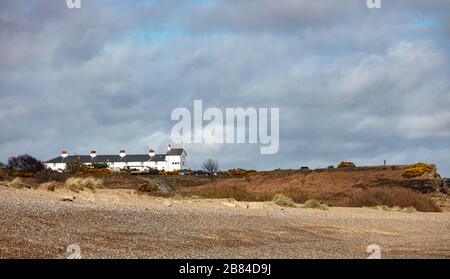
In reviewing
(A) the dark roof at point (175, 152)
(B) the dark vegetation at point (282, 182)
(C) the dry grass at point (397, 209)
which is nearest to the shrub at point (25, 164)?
(B) the dark vegetation at point (282, 182)

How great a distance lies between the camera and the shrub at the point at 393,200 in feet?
162

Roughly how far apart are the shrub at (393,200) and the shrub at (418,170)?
1048cm

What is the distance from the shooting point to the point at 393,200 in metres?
49.9

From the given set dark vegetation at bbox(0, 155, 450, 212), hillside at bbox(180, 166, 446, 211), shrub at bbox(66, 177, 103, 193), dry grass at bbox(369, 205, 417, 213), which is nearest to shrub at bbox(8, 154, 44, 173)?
dark vegetation at bbox(0, 155, 450, 212)

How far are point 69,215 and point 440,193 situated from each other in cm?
4685

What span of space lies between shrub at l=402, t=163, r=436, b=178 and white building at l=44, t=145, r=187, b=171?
62160mm

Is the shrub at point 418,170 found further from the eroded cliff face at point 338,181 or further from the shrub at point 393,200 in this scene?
the shrub at point 393,200

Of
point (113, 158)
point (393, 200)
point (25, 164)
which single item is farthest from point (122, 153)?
point (393, 200)

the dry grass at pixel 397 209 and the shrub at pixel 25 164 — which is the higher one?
the shrub at pixel 25 164

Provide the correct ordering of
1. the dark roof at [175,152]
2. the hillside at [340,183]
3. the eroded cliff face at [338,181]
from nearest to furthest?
the hillside at [340,183] → the eroded cliff face at [338,181] → the dark roof at [175,152]

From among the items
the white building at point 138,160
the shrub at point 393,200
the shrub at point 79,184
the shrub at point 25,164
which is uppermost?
the white building at point 138,160

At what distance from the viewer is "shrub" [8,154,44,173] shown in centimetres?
7495
